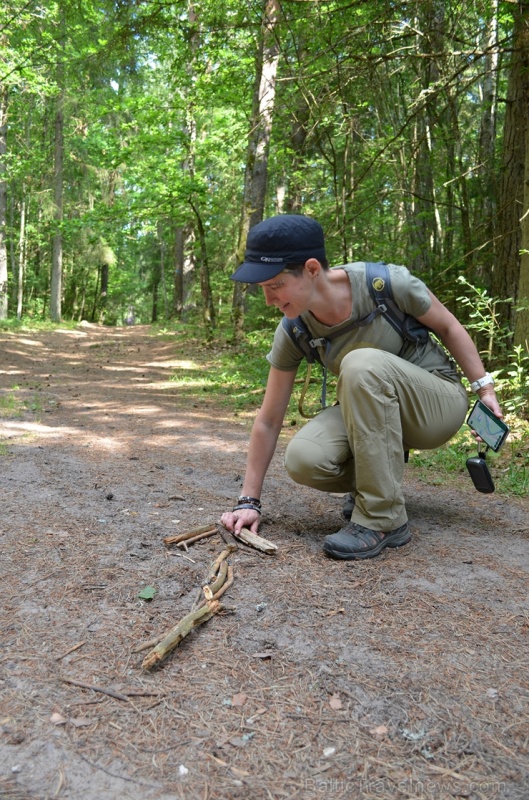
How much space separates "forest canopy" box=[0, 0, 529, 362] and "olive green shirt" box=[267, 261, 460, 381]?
88.2 inches

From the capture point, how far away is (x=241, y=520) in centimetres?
289

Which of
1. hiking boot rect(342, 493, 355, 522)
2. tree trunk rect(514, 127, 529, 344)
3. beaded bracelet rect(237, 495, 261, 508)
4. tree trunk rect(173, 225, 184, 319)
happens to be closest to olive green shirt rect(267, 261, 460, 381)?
beaded bracelet rect(237, 495, 261, 508)

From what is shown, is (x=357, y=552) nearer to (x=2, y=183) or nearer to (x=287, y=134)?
(x=287, y=134)

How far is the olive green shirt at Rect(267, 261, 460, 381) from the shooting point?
2844 millimetres

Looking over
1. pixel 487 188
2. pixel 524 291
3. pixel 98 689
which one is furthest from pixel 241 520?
pixel 487 188

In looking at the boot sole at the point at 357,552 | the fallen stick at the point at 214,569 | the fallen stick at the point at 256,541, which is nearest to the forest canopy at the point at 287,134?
the boot sole at the point at 357,552

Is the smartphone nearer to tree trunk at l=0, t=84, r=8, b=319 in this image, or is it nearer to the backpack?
the backpack

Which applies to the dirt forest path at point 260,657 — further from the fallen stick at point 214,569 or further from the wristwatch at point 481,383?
the wristwatch at point 481,383

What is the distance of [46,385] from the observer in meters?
9.40

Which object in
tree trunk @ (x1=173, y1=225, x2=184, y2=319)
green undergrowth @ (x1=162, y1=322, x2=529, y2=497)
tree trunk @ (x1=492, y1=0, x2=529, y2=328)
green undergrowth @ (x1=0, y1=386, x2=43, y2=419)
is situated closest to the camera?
green undergrowth @ (x1=162, y1=322, x2=529, y2=497)

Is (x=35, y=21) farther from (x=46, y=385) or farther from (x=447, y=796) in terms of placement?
(x=447, y=796)

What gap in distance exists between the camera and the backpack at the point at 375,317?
2838mm

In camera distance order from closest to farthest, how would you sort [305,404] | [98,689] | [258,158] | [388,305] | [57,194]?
[98,689]
[388,305]
[305,404]
[258,158]
[57,194]

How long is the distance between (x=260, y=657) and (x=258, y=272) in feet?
4.90
